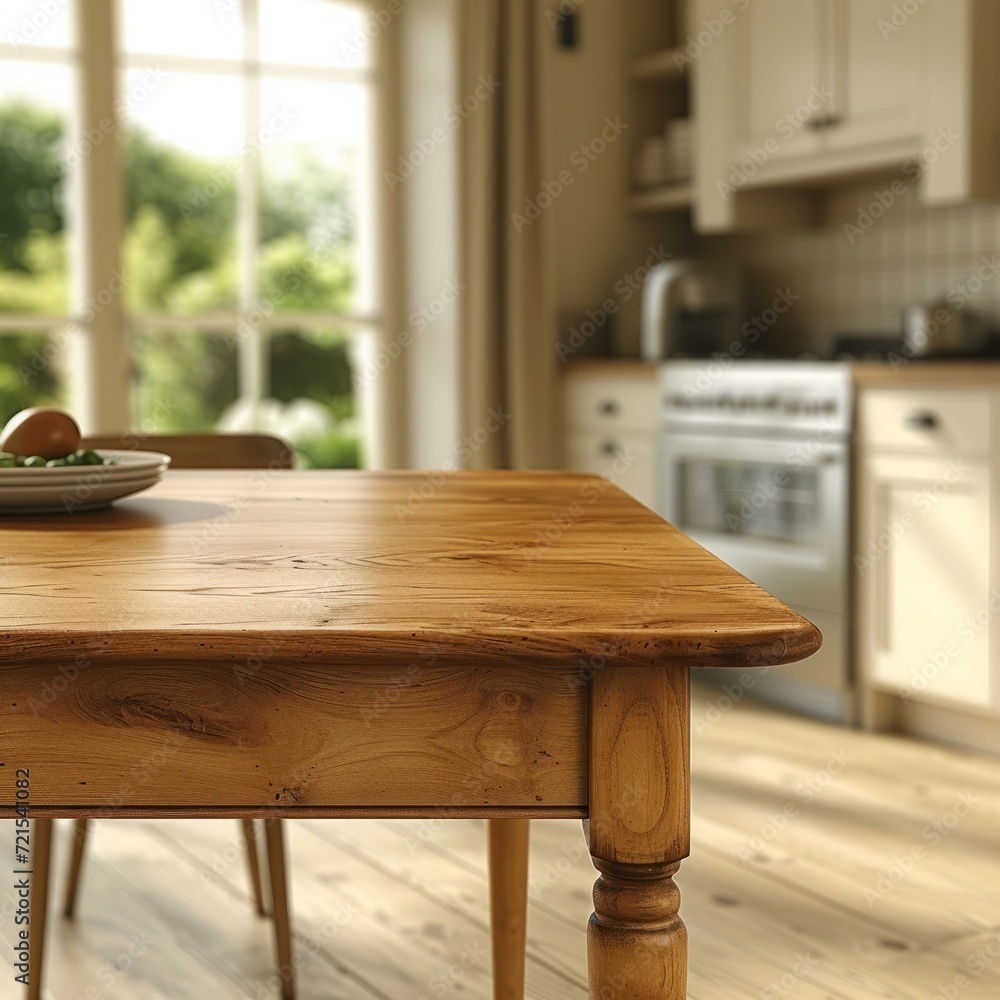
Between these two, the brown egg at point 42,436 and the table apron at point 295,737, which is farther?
the brown egg at point 42,436

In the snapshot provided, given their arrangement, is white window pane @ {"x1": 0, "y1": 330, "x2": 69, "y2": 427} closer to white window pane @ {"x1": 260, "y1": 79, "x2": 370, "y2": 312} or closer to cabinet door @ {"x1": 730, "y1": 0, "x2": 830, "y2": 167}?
white window pane @ {"x1": 260, "y1": 79, "x2": 370, "y2": 312}

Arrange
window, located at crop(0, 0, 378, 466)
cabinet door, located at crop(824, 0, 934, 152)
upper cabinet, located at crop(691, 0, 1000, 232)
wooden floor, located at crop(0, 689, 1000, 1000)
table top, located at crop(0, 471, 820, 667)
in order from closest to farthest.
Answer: table top, located at crop(0, 471, 820, 667), wooden floor, located at crop(0, 689, 1000, 1000), upper cabinet, located at crop(691, 0, 1000, 232), cabinet door, located at crop(824, 0, 934, 152), window, located at crop(0, 0, 378, 466)

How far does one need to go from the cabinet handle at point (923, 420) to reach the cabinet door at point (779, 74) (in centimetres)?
100

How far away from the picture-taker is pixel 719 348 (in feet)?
13.6

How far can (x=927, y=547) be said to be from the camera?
3100 mm

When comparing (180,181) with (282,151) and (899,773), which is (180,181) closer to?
(282,151)

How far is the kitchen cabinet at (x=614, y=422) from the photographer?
392 cm

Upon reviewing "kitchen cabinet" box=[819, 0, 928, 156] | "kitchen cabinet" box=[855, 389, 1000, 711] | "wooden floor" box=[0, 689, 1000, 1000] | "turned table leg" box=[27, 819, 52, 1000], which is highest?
"kitchen cabinet" box=[819, 0, 928, 156]

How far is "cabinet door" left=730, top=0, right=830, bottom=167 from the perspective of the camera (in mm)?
3633

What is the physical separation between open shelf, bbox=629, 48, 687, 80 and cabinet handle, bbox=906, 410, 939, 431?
66.8 inches

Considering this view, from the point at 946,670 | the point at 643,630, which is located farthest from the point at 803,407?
the point at 643,630

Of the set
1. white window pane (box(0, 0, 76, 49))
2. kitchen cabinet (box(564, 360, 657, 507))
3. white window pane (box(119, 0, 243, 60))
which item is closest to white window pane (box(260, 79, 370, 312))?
white window pane (box(119, 0, 243, 60))

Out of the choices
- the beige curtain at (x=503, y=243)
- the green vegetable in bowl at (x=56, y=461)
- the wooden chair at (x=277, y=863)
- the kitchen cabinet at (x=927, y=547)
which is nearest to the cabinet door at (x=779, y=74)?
the beige curtain at (x=503, y=243)

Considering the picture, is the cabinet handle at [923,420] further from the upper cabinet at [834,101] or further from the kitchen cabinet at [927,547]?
the upper cabinet at [834,101]
